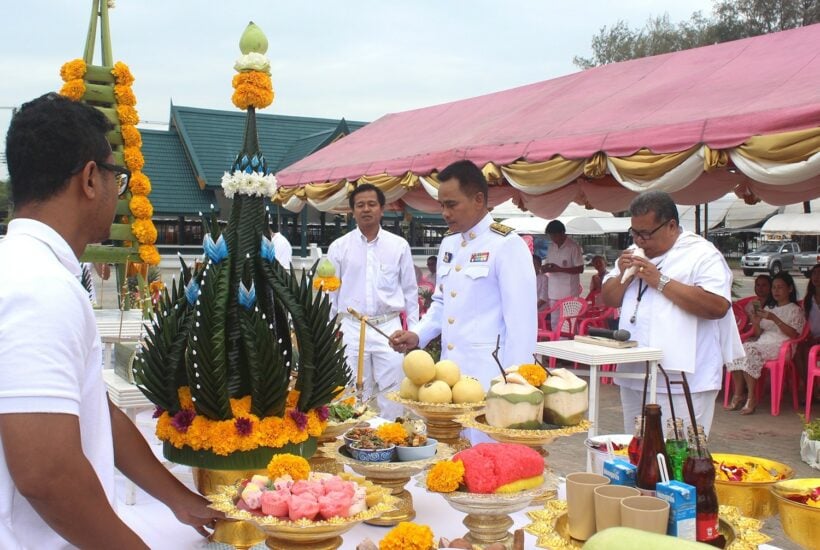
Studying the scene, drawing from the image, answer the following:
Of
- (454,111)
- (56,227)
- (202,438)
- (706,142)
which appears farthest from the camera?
(454,111)

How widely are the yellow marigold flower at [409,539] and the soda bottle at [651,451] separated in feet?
1.60

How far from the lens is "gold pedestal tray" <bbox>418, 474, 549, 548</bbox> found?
1716 millimetres

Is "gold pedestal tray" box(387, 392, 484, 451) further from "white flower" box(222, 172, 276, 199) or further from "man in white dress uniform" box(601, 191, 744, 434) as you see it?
"man in white dress uniform" box(601, 191, 744, 434)

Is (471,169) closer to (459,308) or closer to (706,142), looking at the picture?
(459,308)

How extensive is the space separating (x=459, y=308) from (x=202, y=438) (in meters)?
1.85

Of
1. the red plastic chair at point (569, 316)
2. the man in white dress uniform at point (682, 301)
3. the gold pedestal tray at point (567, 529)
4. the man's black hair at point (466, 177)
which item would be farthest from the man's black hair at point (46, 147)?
the red plastic chair at point (569, 316)

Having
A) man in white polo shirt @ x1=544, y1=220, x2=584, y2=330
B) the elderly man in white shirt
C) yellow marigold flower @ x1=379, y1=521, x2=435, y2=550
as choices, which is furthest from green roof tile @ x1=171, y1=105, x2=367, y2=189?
yellow marigold flower @ x1=379, y1=521, x2=435, y2=550

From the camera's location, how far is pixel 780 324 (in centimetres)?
707

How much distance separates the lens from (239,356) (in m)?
1.99

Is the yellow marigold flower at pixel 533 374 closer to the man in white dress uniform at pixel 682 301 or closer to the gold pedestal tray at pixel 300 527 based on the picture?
the gold pedestal tray at pixel 300 527

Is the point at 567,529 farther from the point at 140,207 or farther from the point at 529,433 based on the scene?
the point at 140,207

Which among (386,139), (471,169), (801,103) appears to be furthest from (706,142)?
(386,139)

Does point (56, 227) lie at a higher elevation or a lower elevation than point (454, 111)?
lower

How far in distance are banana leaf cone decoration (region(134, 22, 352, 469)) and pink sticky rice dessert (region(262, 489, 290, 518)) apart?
30 centimetres
